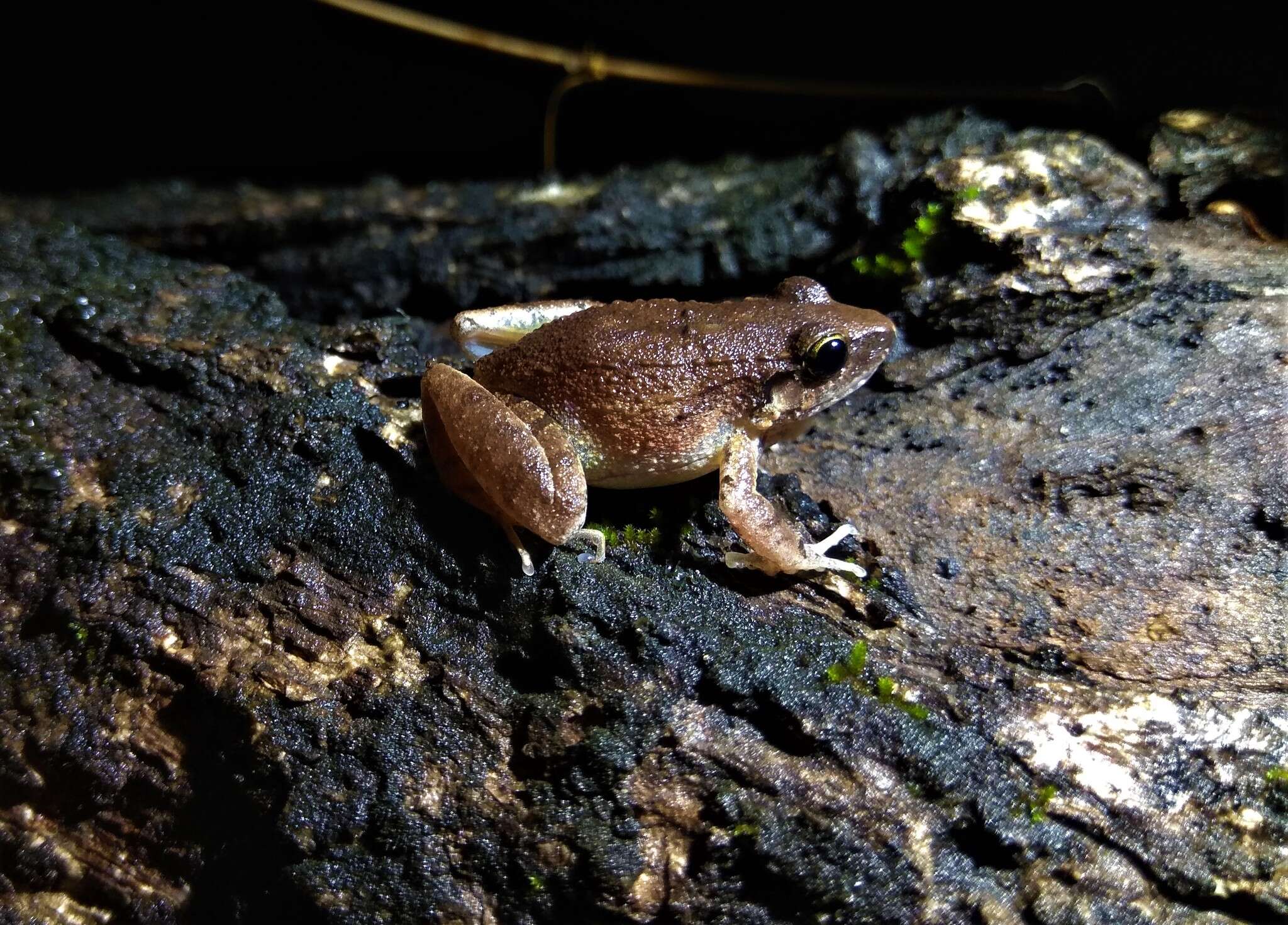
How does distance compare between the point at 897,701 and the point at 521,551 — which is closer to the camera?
the point at 897,701

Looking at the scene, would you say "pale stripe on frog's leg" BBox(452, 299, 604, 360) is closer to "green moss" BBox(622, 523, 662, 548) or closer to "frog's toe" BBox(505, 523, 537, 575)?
"frog's toe" BBox(505, 523, 537, 575)

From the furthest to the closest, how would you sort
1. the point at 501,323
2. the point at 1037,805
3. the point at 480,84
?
the point at 480,84, the point at 501,323, the point at 1037,805

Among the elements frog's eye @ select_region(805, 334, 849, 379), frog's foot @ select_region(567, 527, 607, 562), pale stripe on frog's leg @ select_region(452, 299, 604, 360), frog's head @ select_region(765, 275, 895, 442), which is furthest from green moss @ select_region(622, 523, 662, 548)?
pale stripe on frog's leg @ select_region(452, 299, 604, 360)

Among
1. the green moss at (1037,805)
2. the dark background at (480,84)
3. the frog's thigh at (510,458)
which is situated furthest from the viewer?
the dark background at (480,84)

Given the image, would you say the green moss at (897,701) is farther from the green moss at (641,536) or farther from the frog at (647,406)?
the green moss at (641,536)

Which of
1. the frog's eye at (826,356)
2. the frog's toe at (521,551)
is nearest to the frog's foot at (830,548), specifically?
the frog's eye at (826,356)

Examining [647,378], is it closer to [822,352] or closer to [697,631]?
[822,352]

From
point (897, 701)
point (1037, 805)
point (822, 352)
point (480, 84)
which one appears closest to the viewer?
point (1037, 805)

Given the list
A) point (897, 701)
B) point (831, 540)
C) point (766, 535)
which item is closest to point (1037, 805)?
point (897, 701)

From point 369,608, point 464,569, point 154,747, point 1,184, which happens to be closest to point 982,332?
point 464,569
